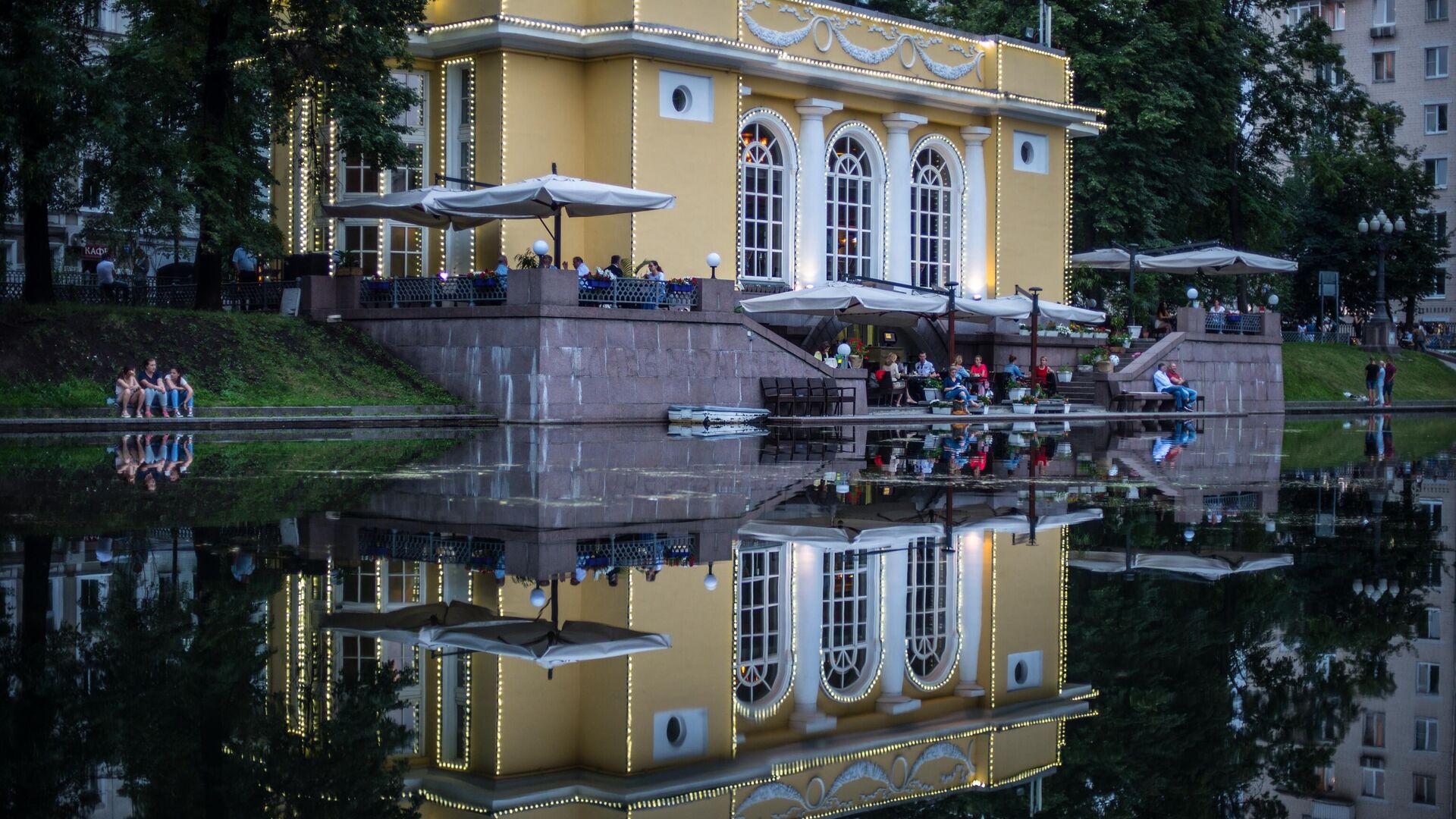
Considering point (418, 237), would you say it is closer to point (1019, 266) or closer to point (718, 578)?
point (1019, 266)

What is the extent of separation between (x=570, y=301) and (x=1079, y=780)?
2606 centimetres

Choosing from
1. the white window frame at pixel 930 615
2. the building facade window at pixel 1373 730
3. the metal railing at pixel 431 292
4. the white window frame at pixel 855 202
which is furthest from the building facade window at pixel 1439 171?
the building facade window at pixel 1373 730

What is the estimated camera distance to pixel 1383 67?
8812 cm

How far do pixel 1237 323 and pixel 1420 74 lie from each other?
45720 mm

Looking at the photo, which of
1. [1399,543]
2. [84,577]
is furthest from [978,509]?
[84,577]

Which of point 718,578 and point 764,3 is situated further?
point 764,3

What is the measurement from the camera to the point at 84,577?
9.19 m

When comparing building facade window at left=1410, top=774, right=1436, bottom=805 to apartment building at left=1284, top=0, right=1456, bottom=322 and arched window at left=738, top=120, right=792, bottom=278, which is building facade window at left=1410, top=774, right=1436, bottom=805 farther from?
apartment building at left=1284, top=0, right=1456, bottom=322

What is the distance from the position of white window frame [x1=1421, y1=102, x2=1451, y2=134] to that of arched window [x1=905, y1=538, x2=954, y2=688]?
274 ft

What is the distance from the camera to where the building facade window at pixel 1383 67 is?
87.6 m

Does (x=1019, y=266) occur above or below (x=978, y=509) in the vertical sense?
above

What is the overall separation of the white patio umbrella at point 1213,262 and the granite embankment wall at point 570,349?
15562 mm

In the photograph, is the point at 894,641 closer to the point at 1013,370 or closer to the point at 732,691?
the point at 732,691

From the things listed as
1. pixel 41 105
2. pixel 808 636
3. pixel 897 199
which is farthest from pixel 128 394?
Result: pixel 897 199
